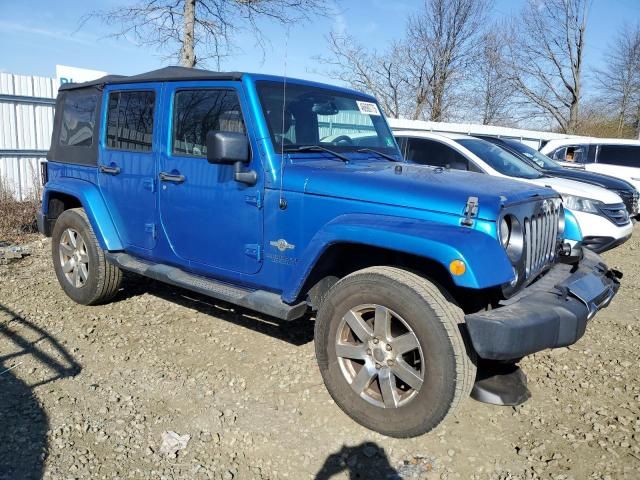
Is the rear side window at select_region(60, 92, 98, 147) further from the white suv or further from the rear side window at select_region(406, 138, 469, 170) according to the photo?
the rear side window at select_region(406, 138, 469, 170)

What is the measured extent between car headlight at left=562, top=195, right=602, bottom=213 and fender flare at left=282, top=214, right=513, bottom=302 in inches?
198

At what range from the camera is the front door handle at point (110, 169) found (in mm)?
4367

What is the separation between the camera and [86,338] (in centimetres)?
419

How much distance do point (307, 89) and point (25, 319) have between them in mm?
3136

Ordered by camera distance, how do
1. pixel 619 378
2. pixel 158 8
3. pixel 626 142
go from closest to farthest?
pixel 619 378 < pixel 158 8 < pixel 626 142

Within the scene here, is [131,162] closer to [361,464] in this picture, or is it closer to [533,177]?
[361,464]

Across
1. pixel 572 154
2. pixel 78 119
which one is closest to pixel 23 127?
pixel 78 119

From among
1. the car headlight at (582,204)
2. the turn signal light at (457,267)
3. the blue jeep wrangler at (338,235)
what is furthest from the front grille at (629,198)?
the turn signal light at (457,267)

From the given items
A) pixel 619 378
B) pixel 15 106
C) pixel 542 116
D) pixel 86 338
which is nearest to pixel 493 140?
pixel 619 378

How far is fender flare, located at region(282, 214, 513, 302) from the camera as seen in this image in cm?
252

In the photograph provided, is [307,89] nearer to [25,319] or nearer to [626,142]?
[25,319]

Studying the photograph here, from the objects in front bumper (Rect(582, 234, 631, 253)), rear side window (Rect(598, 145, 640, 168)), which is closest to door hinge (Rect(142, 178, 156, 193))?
front bumper (Rect(582, 234, 631, 253))

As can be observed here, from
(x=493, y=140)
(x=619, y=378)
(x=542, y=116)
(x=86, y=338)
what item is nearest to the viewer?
(x=619, y=378)

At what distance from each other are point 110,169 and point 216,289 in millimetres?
1608
